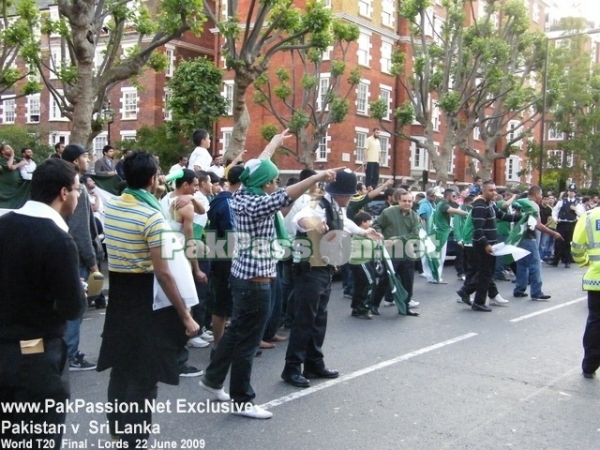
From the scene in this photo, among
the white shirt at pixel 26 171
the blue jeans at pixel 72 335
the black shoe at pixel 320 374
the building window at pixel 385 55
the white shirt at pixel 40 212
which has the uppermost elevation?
the building window at pixel 385 55

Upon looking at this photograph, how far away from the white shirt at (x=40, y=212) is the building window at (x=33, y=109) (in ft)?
142

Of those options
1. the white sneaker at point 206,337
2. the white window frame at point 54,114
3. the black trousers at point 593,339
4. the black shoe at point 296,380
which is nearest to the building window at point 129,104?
the white window frame at point 54,114

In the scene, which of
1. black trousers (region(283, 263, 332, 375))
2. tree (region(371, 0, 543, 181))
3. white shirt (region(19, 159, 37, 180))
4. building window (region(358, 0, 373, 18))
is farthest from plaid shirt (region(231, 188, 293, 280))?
building window (region(358, 0, 373, 18))

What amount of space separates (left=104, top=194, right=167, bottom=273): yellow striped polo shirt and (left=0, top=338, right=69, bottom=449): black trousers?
962 millimetres

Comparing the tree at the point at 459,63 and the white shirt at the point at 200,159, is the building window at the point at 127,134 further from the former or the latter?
the white shirt at the point at 200,159

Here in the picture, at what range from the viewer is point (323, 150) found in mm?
37125

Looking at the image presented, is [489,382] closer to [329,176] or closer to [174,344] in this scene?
[329,176]

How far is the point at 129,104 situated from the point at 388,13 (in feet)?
55.2

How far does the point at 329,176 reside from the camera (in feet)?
15.9

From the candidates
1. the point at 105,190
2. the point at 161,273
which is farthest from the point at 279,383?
the point at 105,190

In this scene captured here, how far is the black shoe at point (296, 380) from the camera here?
5.96m

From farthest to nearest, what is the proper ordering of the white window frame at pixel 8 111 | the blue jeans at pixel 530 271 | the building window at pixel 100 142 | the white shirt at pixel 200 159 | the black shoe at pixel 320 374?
1. the white window frame at pixel 8 111
2. the building window at pixel 100 142
3. the blue jeans at pixel 530 271
4. the white shirt at pixel 200 159
5. the black shoe at pixel 320 374

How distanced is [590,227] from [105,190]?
343 inches

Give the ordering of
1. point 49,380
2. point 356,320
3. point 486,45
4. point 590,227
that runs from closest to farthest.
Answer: point 49,380, point 590,227, point 356,320, point 486,45
